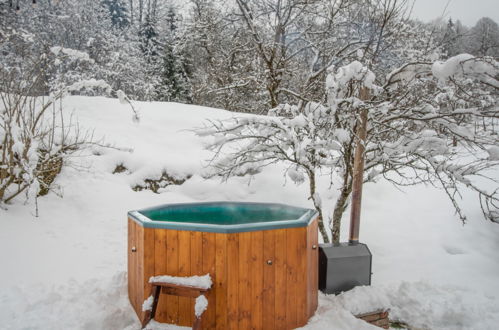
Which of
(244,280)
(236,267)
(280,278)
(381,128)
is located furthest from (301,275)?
(381,128)

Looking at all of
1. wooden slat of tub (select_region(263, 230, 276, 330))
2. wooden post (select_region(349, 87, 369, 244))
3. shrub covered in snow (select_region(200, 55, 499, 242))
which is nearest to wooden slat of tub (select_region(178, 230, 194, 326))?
wooden slat of tub (select_region(263, 230, 276, 330))

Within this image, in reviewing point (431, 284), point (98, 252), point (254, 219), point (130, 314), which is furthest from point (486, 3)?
point (98, 252)

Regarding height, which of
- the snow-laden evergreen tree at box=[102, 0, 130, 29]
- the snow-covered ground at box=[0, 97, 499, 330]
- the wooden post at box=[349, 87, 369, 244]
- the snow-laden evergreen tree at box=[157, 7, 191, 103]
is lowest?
the snow-covered ground at box=[0, 97, 499, 330]

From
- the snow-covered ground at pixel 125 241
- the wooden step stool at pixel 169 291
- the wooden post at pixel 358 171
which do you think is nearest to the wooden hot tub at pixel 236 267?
the wooden step stool at pixel 169 291

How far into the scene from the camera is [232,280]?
347cm

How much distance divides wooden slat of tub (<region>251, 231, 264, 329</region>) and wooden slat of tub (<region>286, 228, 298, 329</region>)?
1.09 feet

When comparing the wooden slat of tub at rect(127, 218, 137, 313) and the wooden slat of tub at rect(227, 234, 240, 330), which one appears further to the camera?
the wooden slat of tub at rect(127, 218, 137, 313)

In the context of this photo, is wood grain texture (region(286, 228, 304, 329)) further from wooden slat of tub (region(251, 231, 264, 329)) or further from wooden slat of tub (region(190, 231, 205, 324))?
wooden slat of tub (region(190, 231, 205, 324))

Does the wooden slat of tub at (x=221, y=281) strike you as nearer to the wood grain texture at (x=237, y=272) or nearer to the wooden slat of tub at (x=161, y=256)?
the wood grain texture at (x=237, y=272)

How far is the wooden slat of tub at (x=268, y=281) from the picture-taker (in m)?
3.61

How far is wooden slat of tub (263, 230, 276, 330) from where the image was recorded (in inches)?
142

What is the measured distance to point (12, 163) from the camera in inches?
246

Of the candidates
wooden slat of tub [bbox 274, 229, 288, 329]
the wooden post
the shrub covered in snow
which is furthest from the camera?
the wooden post

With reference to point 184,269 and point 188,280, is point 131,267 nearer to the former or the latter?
point 184,269
